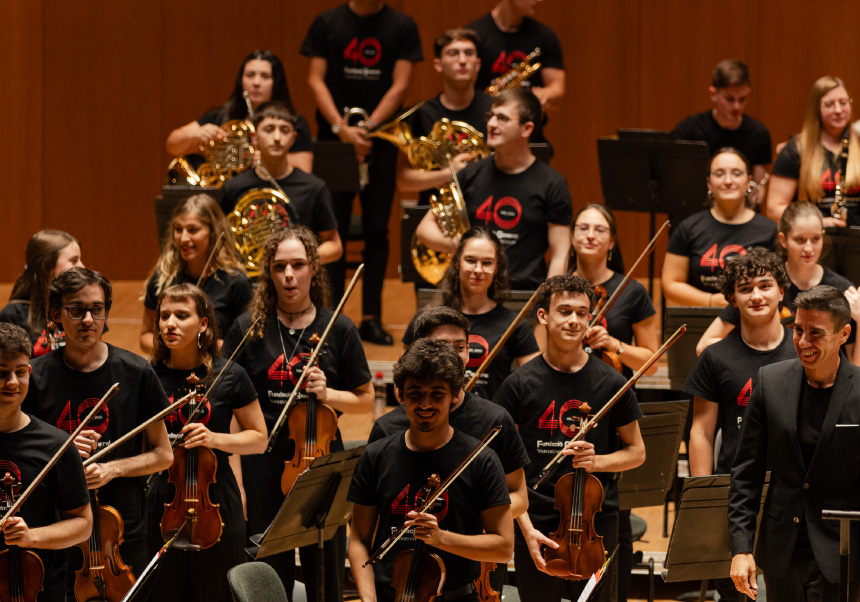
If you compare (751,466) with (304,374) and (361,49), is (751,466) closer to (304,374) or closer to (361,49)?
(304,374)

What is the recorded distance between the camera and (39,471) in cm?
284

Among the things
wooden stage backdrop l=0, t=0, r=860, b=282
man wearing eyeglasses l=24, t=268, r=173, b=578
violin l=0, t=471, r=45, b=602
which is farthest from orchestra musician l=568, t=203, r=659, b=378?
wooden stage backdrop l=0, t=0, r=860, b=282

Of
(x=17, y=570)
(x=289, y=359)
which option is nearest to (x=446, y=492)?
(x=17, y=570)

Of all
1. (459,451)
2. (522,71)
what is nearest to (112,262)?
(522,71)

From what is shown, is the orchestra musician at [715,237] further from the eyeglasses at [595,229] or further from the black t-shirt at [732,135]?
the black t-shirt at [732,135]

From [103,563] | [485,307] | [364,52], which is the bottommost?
[103,563]

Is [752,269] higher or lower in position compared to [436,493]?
higher

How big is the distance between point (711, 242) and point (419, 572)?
2.38 m

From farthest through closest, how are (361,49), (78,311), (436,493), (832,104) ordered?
(361,49)
(832,104)
(78,311)
(436,493)

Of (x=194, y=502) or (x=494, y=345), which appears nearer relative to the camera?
(x=194, y=502)

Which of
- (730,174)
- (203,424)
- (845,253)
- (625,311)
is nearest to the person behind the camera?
(203,424)

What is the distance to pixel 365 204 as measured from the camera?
625cm

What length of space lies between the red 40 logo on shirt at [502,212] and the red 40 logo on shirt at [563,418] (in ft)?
4.49

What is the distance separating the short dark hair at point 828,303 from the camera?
117 inches
